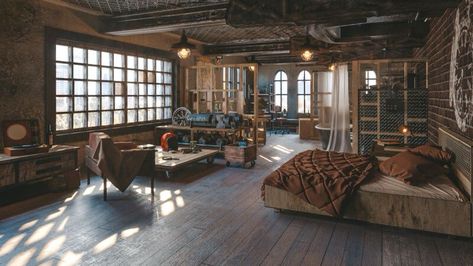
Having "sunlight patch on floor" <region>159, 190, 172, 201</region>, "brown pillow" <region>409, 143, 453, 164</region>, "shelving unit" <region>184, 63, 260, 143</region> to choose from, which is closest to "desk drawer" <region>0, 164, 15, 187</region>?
"sunlight patch on floor" <region>159, 190, 172, 201</region>

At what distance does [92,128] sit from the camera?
6.27 meters

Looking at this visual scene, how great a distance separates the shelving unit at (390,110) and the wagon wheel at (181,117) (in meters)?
3.51

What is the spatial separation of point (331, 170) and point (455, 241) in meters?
1.35

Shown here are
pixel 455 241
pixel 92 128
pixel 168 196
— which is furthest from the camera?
pixel 92 128

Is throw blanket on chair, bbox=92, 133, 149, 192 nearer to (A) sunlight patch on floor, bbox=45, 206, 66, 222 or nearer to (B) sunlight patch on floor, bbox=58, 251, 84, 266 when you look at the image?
(A) sunlight patch on floor, bbox=45, 206, 66, 222

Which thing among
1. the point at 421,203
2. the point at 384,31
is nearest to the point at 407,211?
the point at 421,203

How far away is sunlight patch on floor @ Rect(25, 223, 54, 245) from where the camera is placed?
10.4ft

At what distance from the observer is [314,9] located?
12.2 feet

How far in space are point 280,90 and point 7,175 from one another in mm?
12518

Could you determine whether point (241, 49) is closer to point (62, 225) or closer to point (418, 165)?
point (418, 165)

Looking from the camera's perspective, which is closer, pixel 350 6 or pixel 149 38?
pixel 350 6

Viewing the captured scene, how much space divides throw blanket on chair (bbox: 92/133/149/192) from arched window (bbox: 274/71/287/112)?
37.3 feet

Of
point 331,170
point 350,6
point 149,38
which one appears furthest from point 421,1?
point 149,38

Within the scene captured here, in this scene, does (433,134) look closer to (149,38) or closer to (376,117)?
(376,117)
